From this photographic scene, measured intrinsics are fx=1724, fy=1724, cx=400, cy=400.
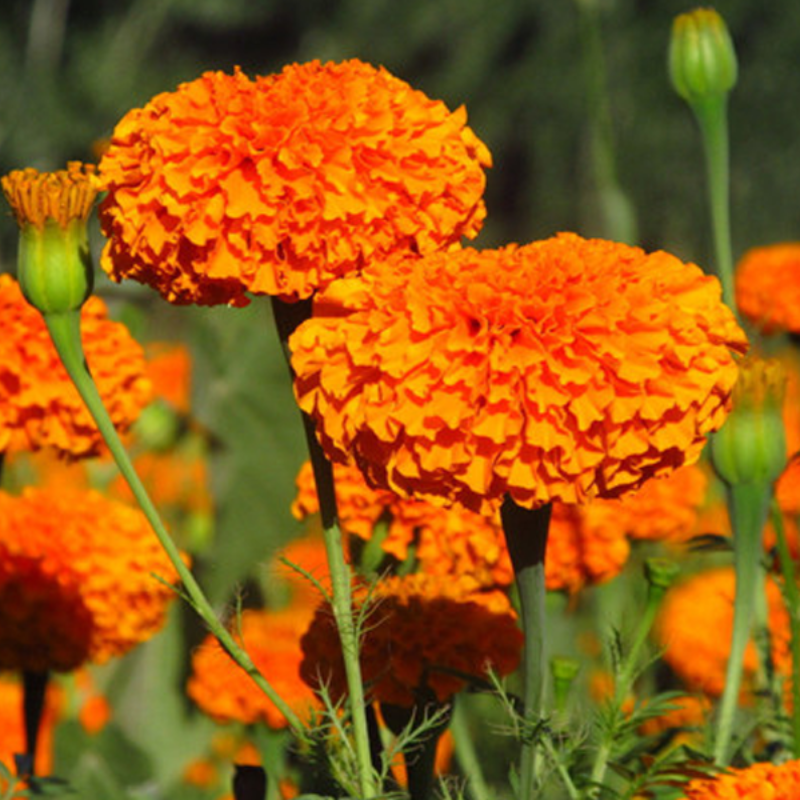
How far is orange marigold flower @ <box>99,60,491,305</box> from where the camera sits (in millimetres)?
878

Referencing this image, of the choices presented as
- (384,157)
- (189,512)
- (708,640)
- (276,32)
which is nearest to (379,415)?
(384,157)

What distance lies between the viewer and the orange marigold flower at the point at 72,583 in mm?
1425

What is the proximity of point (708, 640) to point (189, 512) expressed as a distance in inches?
31.6

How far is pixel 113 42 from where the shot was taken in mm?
9266

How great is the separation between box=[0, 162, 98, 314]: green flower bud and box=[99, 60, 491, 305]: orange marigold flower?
2 cm

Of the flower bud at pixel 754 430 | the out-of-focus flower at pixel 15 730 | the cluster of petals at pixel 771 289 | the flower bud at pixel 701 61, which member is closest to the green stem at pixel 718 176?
the flower bud at pixel 701 61

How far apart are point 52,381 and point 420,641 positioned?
0.33 metres

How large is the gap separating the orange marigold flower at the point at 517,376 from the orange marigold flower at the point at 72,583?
2.03 ft

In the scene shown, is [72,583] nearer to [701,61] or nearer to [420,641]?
[420,641]

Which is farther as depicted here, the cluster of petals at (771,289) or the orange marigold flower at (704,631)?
the orange marigold flower at (704,631)

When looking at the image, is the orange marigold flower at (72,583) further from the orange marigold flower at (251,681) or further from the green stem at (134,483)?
the green stem at (134,483)

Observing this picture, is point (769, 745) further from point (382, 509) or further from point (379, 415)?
point (379, 415)

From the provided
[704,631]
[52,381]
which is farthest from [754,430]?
[704,631]

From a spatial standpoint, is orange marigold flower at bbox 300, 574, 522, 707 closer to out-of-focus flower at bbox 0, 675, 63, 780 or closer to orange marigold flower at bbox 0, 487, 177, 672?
orange marigold flower at bbox 0, 487, 177, 672
